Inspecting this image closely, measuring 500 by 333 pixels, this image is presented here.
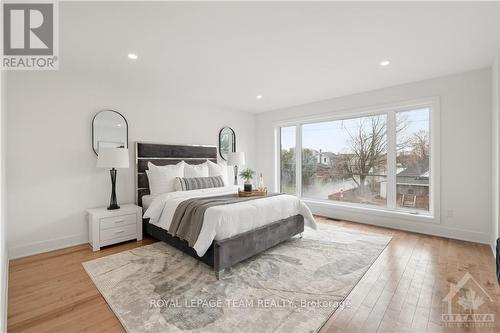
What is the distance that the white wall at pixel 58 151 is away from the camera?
9.43ft

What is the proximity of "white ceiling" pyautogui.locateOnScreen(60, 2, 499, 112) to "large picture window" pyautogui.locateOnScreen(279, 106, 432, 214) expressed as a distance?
0.85 m

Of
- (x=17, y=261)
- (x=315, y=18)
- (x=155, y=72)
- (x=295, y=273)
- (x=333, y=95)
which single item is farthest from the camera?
(x=333, y=95)

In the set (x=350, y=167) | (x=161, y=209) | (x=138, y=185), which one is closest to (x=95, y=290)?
(x=161, y=209)

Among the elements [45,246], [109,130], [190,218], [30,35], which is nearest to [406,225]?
[190,218]

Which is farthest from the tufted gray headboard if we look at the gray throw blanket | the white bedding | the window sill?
the window sill

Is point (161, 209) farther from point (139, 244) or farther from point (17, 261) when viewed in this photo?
point (17, 261)

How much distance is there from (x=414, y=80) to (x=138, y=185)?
4.91 metres

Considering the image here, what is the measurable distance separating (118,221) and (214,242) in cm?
178

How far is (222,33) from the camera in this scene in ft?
7.49

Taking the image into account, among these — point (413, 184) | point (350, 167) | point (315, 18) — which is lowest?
point (413, 184)

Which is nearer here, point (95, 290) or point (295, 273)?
point (95, 290)

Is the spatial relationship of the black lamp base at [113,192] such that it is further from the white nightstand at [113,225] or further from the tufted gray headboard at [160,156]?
the tufted gray headboard at [160,156]

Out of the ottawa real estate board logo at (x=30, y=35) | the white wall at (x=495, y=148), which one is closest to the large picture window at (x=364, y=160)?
the white wall at (x=495, y=148)

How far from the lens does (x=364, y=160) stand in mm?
4578
